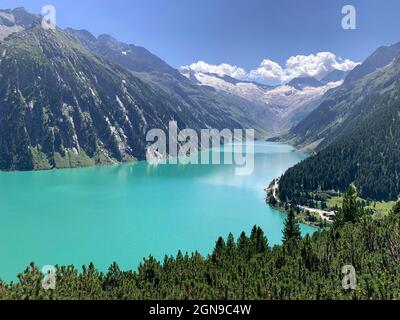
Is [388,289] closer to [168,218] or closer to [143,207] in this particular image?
[168,218]

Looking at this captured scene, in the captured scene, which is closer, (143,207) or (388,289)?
(388,289)

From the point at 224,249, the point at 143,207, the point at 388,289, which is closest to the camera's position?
the point at 388,289

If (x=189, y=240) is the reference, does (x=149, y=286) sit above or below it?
above

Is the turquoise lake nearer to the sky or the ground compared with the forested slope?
nearer to the ground

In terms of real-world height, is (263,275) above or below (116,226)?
above

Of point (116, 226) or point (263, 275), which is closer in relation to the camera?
point (263, 275)

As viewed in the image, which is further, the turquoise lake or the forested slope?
the turquoise lake

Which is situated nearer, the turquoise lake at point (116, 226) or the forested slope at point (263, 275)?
the forested slope at point (263, 275)

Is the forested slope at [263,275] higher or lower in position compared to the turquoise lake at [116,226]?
higher
